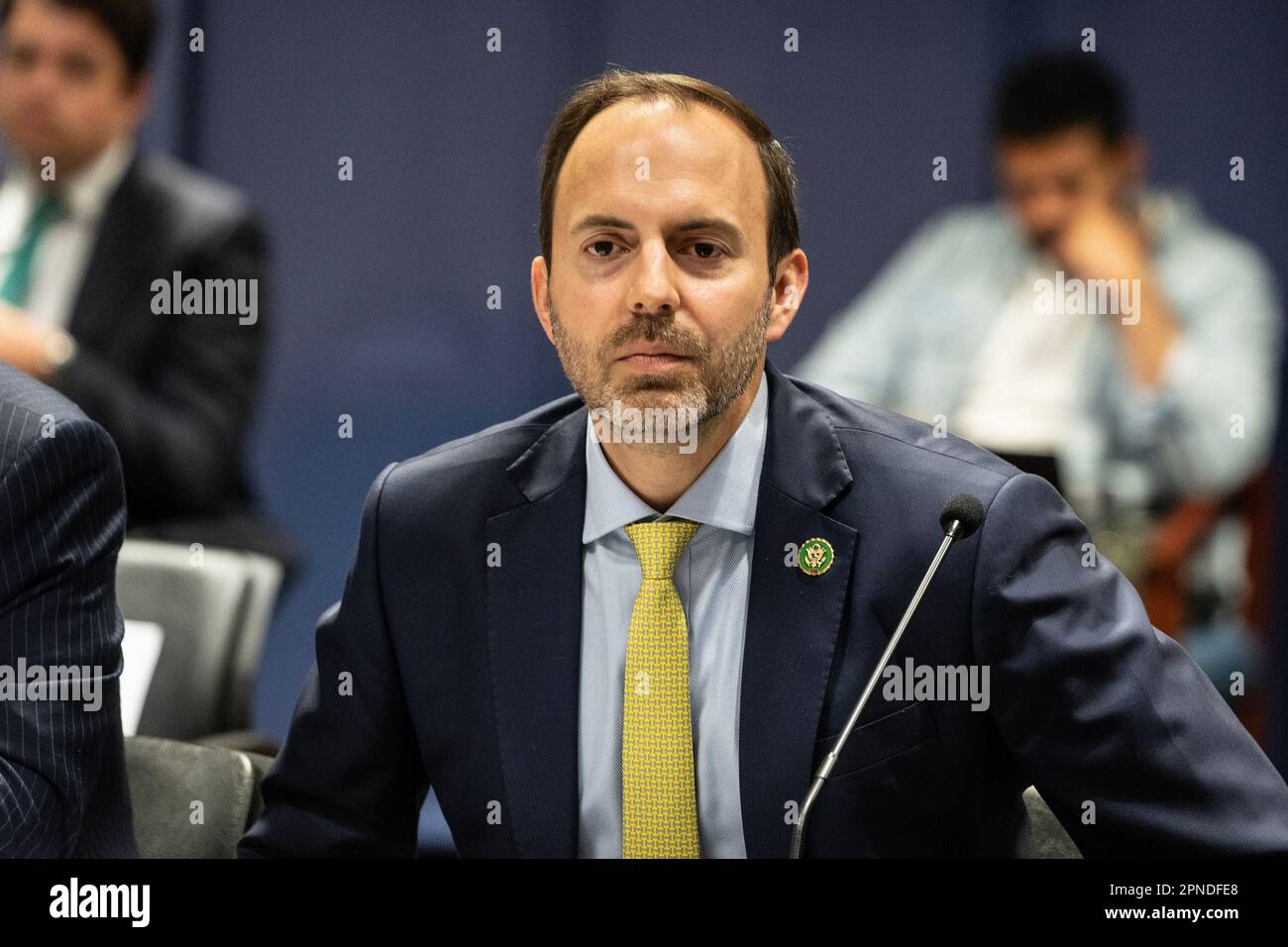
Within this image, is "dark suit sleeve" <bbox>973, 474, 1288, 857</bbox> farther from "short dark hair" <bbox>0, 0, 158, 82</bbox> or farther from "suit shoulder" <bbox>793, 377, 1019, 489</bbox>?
"short dark hair" <bbox>0, 0, 158, 82</bbox>

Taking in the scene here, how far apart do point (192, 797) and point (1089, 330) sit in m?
2.84

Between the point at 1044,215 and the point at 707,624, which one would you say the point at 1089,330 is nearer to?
the point at 1044,215

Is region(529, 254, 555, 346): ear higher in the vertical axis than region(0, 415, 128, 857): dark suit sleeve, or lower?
higher

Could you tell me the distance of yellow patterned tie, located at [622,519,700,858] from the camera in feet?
5.82

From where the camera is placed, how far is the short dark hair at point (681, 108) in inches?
75.6

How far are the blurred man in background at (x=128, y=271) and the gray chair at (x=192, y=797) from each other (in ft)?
6.75

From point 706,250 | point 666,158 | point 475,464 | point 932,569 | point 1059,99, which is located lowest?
point 932,569

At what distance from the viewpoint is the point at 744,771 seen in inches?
69.2

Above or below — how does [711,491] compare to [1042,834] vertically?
above

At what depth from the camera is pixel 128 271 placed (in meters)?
4.02

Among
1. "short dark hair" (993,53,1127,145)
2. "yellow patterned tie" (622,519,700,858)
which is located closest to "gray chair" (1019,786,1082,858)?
"yellow patterned tie" (622,519,700,858)

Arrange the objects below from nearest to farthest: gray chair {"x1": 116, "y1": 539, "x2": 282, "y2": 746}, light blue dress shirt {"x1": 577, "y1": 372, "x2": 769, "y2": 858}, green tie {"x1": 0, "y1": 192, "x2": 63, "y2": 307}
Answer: light blue dress shirt {"x1": 577, "y1": 372, "x2": 769, "y2": 858}, gray chair {"x1": 116, "y1": 539, "x2": 282, "y2": 746}, green tie {"x1": 0, "y1": 192, "x2": 63, "y2": 307}
